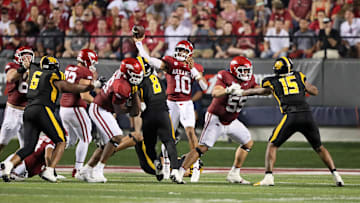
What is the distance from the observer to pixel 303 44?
54.8 feet

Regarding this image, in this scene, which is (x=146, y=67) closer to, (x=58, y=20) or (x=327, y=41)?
(x=327, y=41)

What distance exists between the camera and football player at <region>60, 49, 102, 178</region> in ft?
35.4

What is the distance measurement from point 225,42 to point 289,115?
7546mm

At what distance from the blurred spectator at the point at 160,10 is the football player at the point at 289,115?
27.9ft

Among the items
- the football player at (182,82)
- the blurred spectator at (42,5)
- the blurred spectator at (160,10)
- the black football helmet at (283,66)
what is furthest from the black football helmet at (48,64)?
the blurred spectator at (42,5)

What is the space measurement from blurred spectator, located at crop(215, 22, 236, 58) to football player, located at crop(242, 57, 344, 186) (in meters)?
7.10

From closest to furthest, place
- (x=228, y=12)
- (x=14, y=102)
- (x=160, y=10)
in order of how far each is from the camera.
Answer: (x=14, y=102) < (x=228, y=12) < (x=160, y=10)

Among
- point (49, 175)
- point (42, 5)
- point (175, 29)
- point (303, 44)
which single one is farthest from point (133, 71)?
point (42, 5)

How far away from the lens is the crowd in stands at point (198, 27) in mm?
16641

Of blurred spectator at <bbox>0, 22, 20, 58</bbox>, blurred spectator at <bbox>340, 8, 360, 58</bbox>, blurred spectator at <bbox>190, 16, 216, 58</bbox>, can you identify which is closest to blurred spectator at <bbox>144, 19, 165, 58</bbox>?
blurred spectator at <bbox>190, 16, 216, 58</bbox>

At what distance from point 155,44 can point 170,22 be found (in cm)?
78

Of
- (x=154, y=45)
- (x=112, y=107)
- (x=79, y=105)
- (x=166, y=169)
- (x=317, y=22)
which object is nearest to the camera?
(x=112, y=107)

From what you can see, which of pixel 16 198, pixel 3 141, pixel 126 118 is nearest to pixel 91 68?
pixel 3 141

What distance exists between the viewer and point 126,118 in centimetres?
1673
